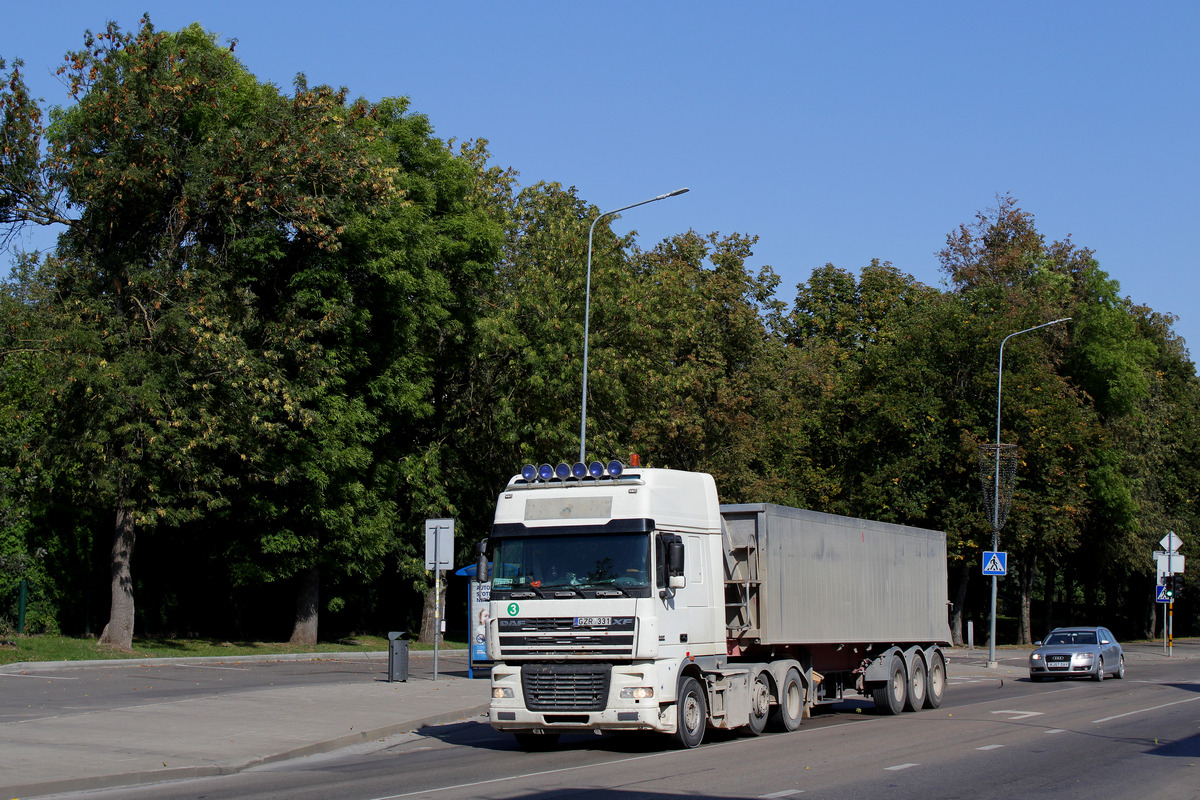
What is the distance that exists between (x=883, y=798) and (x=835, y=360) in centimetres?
4491

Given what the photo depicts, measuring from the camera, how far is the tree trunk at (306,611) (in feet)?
110

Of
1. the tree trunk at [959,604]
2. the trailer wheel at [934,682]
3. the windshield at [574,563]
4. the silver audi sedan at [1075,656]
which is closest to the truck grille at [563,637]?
the windshield at [574,563]

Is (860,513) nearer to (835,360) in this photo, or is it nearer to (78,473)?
(835,360)

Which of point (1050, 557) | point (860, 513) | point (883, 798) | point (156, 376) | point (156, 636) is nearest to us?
point (883, 798)

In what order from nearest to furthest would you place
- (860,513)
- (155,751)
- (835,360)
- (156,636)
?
(155,751) → (156,636) → (860,513) → (835,360)

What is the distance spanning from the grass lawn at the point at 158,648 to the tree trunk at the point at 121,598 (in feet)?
Result: 1.26

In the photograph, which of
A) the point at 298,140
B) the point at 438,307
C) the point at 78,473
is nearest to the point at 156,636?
the point at 78,473

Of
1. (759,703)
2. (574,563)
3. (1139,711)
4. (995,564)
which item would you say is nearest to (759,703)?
(759,703)

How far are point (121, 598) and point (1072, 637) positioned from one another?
81.1ft

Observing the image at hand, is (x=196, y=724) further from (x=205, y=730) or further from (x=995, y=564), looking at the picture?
(x=995, y=564)

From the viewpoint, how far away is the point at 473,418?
3700 cm

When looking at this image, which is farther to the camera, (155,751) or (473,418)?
(473,418)

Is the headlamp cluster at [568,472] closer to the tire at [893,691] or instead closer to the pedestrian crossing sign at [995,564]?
the tire at [893,691]

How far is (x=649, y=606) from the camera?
13297 mm
